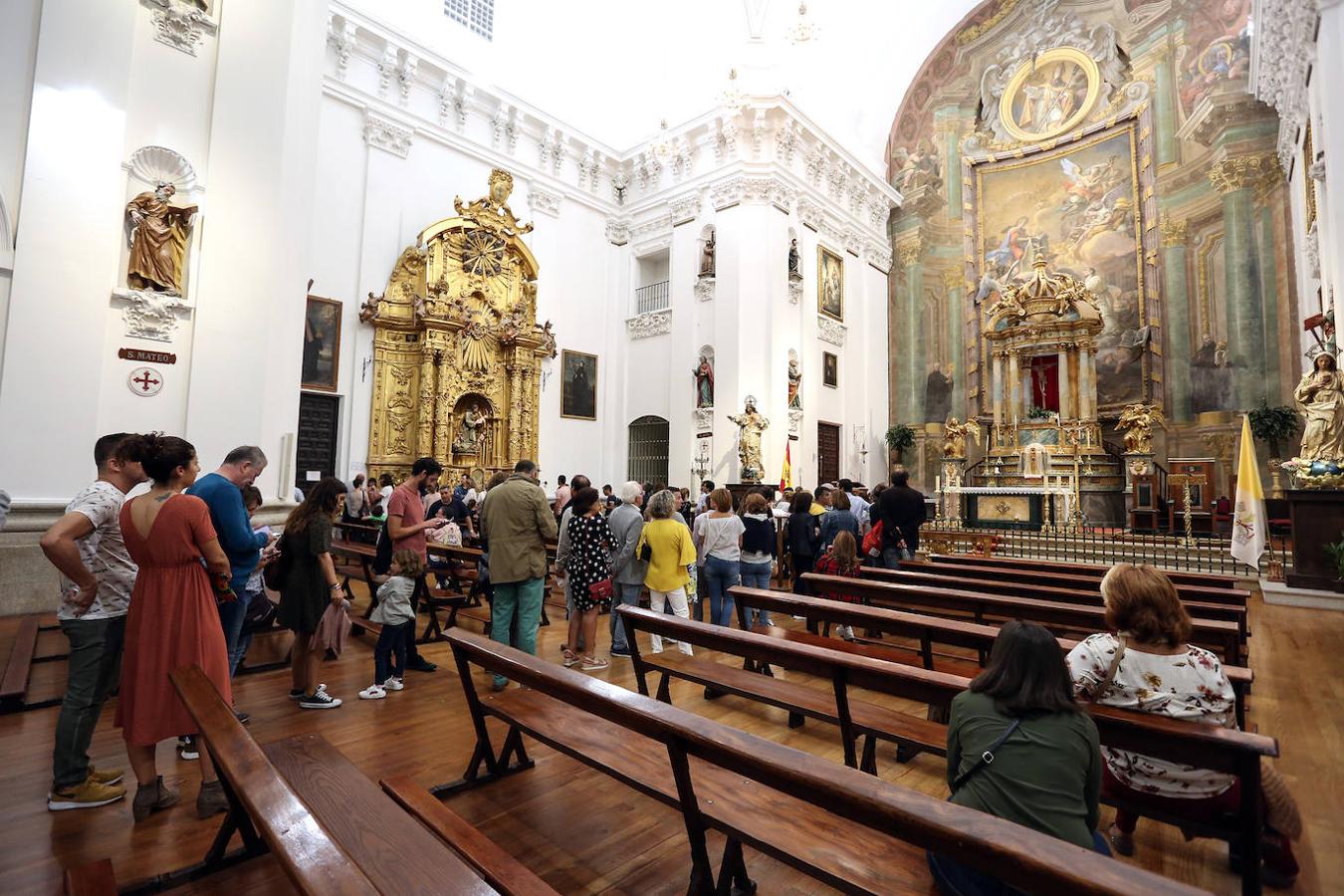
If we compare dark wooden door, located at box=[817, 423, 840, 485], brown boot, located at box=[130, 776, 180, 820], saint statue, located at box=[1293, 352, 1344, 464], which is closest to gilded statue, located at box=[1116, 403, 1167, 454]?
dark wooden door, located at box=[817, 423, 840, 485]

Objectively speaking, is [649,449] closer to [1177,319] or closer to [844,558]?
[844,558]

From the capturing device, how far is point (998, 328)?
55.1 feet

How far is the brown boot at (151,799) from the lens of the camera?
274 centimetres

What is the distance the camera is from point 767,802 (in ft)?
7.13

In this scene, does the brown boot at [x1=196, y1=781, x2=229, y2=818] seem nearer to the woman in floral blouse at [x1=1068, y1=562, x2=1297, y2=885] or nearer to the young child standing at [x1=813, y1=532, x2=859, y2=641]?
the woman in floral blouse at [x1=1068, y1=562, x2=1297, y2=885]

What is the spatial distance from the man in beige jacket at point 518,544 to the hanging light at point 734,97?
1250 centimetres

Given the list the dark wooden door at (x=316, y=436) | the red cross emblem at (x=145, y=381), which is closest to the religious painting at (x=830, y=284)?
the dark wooden door at (x=316, y=436)

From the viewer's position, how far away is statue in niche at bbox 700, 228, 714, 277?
52.0 feet

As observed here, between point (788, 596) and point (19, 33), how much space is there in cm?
854

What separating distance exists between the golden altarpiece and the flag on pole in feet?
40.6

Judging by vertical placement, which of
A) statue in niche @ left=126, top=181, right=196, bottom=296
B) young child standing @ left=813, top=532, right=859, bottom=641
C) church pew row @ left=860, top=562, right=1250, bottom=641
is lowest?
church pew row @ left=860, top=562, right=1250, bottom=641

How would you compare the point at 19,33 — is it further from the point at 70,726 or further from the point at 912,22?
the point at 912,22

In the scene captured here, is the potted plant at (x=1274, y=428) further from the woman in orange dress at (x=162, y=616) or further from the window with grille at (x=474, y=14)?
the window with grille at (x=474, y=14)

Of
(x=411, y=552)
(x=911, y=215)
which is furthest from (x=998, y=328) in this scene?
(x=411, y=552)
